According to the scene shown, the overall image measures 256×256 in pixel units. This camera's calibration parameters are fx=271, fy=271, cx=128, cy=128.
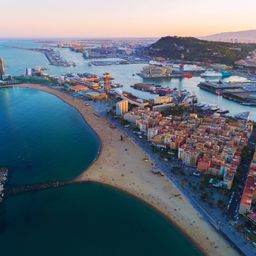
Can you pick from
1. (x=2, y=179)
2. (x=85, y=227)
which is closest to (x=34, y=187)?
(x=2, y=179)

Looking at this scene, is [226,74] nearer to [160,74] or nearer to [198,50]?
[160,74]

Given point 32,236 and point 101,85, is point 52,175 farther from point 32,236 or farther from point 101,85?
point 101,85

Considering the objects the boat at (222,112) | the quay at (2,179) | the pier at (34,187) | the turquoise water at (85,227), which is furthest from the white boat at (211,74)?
the quay at (2,179)

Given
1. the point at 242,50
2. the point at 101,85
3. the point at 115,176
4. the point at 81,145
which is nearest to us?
the point at 115,176

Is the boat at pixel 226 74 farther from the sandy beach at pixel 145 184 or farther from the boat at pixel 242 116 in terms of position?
the sandy beach at pixel 145 184

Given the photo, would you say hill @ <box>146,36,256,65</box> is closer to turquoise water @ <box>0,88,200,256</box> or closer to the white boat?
the white boat

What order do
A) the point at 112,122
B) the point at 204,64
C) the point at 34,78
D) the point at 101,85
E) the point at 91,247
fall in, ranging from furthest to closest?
the point at 204,64, the point at 34,78, the point at 101,85, the point at 112,122, the point at 91,247

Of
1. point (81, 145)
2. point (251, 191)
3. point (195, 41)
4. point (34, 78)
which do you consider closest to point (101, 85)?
point (34, 78)
